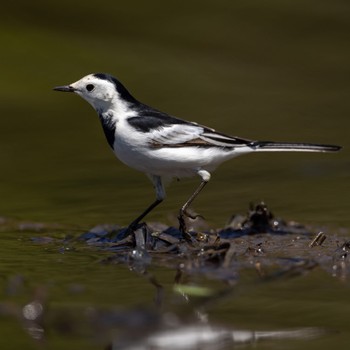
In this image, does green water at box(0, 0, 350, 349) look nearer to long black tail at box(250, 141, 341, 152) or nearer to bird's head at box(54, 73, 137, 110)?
long black tail at box(250, 141, 341, 152)

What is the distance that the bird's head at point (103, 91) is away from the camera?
7.28 metres

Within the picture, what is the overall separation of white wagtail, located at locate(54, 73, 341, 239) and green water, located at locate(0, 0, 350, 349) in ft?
1.96

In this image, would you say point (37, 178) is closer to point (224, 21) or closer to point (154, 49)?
point (154, 49)

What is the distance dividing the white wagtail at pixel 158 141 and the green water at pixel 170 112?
597 mm

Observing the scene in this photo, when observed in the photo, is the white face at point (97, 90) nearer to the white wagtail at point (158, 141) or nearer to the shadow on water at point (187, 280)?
the white wagtail at point (158, 141)

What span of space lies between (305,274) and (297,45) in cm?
597

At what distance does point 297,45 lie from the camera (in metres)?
11.7

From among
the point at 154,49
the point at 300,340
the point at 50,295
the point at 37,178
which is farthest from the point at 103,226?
the point at 154,49

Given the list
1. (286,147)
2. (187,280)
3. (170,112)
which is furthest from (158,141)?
(170,112)

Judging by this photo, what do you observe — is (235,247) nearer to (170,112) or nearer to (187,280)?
(187,280)

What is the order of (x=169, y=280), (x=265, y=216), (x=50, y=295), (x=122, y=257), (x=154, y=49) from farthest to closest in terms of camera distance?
(x=154, y=49) → (x=265, y=216) → (x=122, y=257) → (x=169, y=280) → (x=50, y=295)

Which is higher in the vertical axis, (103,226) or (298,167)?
(298,167)

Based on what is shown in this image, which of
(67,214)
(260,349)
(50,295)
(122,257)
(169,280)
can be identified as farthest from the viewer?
(67,214)

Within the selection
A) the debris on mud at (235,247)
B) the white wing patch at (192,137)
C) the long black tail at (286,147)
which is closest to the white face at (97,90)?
the white wing patch at (192,137)
